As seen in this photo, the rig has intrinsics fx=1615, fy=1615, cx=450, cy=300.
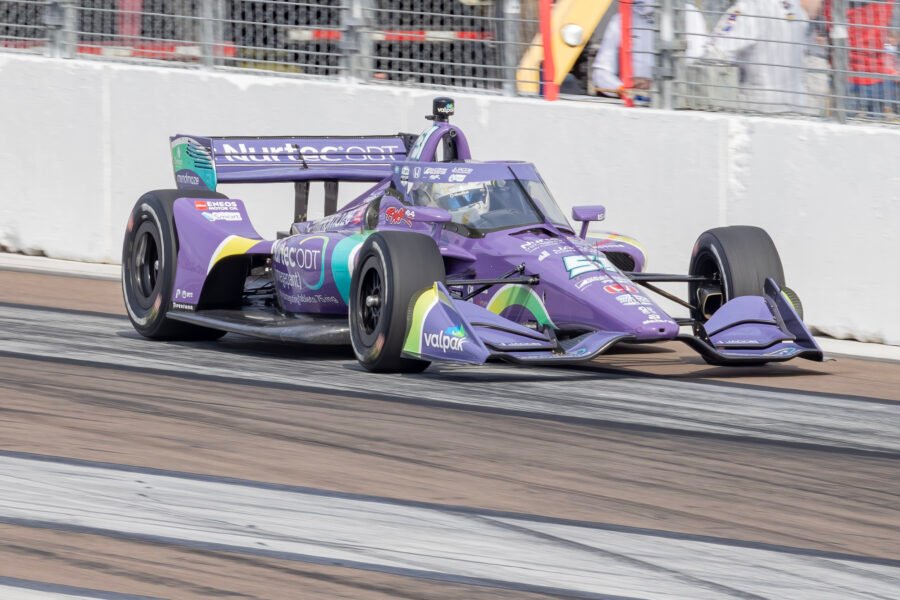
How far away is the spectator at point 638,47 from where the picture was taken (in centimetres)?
1059

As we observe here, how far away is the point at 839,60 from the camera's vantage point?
10.1 meters

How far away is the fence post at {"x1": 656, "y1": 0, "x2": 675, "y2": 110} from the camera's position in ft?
34.8

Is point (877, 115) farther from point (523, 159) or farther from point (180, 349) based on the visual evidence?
point (180, 349)

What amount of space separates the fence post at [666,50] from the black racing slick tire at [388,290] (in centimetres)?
315

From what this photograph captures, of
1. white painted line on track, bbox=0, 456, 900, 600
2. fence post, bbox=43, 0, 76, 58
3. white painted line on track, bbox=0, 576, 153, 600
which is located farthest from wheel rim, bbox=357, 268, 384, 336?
fence post, bbox=43, 0, 76, 58

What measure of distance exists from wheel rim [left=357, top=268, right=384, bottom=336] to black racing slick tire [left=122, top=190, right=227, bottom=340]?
1.48 meters

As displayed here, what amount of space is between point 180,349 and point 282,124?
3.34m

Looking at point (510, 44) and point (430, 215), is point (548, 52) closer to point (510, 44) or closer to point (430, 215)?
point (510, 44)

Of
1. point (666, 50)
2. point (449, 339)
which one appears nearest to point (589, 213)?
point (449, 339)

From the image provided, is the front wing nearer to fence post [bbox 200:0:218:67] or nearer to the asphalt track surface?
the asphalt track surface

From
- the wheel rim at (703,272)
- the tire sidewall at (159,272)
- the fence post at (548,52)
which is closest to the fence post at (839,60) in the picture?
the wheel rim at (703,272)

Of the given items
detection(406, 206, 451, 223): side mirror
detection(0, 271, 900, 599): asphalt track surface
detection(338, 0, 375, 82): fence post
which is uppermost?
detection(338, 0, 375, 82): fence post

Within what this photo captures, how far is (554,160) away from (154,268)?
289 cm

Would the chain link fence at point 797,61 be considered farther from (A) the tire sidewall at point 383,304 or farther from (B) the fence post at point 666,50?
(A) the tire sidewall at point 383,304
